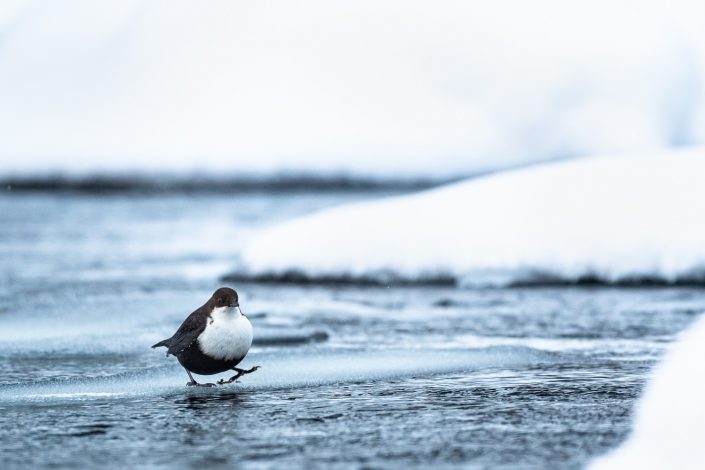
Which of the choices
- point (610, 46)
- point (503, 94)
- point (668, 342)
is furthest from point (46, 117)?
point (668, 342)

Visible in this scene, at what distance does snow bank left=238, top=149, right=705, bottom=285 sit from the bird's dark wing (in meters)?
3.79

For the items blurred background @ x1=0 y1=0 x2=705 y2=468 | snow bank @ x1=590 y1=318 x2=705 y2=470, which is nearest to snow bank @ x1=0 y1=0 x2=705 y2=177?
blurred background @ x1=0 y1=0 x2=705 y2=468

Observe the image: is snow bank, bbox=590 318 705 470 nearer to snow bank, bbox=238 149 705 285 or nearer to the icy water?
the icy water

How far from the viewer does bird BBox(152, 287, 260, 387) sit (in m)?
4.60

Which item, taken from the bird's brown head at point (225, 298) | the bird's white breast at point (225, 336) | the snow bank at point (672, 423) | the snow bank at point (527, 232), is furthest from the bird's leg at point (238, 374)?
the snow bank at point (527, 232)

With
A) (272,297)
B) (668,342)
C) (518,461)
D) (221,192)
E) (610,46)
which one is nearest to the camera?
(518,461)

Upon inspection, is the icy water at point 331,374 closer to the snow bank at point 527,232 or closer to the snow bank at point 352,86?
the snow bank at point 527,232

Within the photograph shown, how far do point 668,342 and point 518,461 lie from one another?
2.83 m

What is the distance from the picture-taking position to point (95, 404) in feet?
14.7

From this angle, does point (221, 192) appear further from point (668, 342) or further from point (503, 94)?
point (668, 342)

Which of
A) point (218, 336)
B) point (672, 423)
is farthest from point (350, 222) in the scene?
point (672, 423)

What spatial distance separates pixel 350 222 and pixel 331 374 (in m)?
→ 4.05

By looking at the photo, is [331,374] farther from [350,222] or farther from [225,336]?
[350,222]

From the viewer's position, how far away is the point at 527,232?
8438 mm
